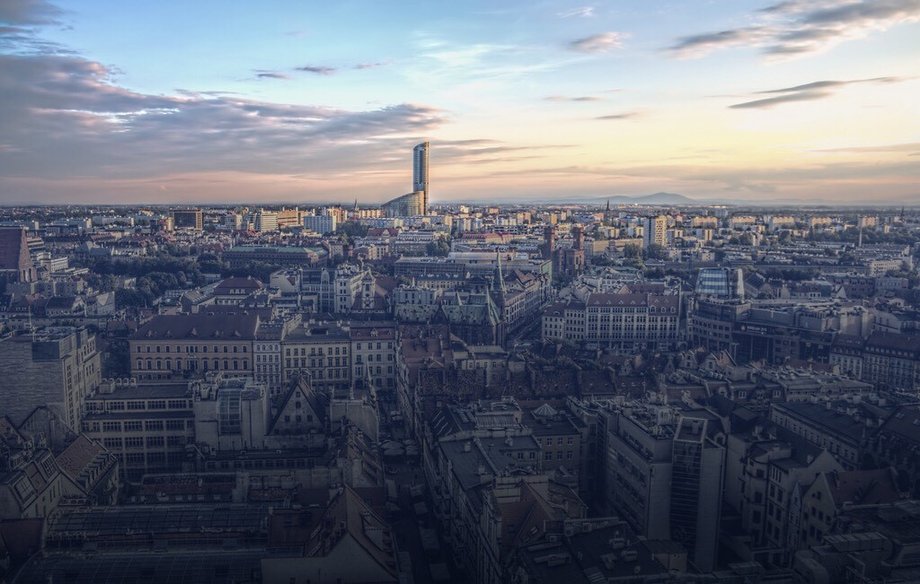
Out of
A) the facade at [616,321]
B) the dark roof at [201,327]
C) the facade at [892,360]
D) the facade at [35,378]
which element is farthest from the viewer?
the facade at [616,321]

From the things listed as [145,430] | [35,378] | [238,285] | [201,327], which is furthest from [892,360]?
[238,285]

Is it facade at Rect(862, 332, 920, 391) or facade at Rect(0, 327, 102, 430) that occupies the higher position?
facade at Rect(0, 327, 102, 430)

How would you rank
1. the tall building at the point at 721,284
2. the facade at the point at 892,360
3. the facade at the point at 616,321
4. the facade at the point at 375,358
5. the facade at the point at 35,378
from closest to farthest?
the facade at the point at 35,378 < the facade at the point at 892,360 < the facade at the point at 375,358 < the facade at the point at 616,321 < the tall building at the point at 721,284

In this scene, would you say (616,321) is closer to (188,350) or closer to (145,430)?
(188,350)

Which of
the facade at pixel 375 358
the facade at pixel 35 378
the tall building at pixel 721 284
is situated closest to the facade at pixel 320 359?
the facade at pixel 375 358

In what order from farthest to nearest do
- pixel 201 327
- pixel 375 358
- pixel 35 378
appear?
pixel 375 358 → pixel 201 327 → pixel 35 378

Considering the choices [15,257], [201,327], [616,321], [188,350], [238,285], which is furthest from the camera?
[15,257]

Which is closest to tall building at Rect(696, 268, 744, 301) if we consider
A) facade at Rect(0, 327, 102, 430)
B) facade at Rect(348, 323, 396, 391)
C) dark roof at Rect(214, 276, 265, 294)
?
facade at Rect(348, 323, 396, 391)

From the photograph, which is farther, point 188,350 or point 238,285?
point 238,285

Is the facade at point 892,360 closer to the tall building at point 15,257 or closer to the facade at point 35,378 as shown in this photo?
the facade at point 35,378

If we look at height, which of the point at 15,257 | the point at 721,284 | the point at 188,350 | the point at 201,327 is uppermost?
the point at 15,257

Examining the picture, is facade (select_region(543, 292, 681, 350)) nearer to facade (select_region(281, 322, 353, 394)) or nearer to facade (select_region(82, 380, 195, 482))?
facade (select_region(281, 322, 353, 394))

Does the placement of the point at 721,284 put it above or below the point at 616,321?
above
